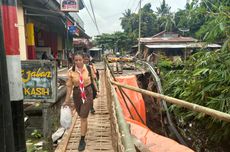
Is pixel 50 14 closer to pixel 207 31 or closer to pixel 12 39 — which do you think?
pixel 207 31

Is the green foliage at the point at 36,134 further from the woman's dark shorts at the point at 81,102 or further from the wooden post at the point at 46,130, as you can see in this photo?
the woman's dark shorts at the point at 81,102

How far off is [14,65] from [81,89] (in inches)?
110

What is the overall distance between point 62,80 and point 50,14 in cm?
256

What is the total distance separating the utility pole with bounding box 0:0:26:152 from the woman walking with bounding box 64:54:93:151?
2.65m

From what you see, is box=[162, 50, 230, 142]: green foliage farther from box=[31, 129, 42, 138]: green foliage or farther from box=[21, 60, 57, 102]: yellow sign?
box=[31, 129, 42, 138]: green foliage

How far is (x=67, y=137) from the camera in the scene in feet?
17.5

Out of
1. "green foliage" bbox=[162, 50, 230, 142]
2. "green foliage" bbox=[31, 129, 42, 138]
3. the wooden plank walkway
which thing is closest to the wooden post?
the wooden plank walkway

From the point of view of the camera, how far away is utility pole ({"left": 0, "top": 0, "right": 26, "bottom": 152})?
1878 millimetres

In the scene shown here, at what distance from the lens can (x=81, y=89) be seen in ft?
15.5

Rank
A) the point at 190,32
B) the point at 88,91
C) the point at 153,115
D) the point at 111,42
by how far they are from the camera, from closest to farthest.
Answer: the point at 88,91 → the point at 153,115 → the point at 190,32 → the point at 111,42

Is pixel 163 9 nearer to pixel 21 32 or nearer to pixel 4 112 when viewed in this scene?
pixel 21 32

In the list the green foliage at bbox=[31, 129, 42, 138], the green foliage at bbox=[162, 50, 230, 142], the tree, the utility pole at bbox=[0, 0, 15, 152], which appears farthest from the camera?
the tree

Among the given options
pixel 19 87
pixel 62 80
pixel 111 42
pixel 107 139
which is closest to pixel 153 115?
pixel 62 80

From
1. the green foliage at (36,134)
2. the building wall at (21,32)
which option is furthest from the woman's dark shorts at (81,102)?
the building wall at (21,32)
